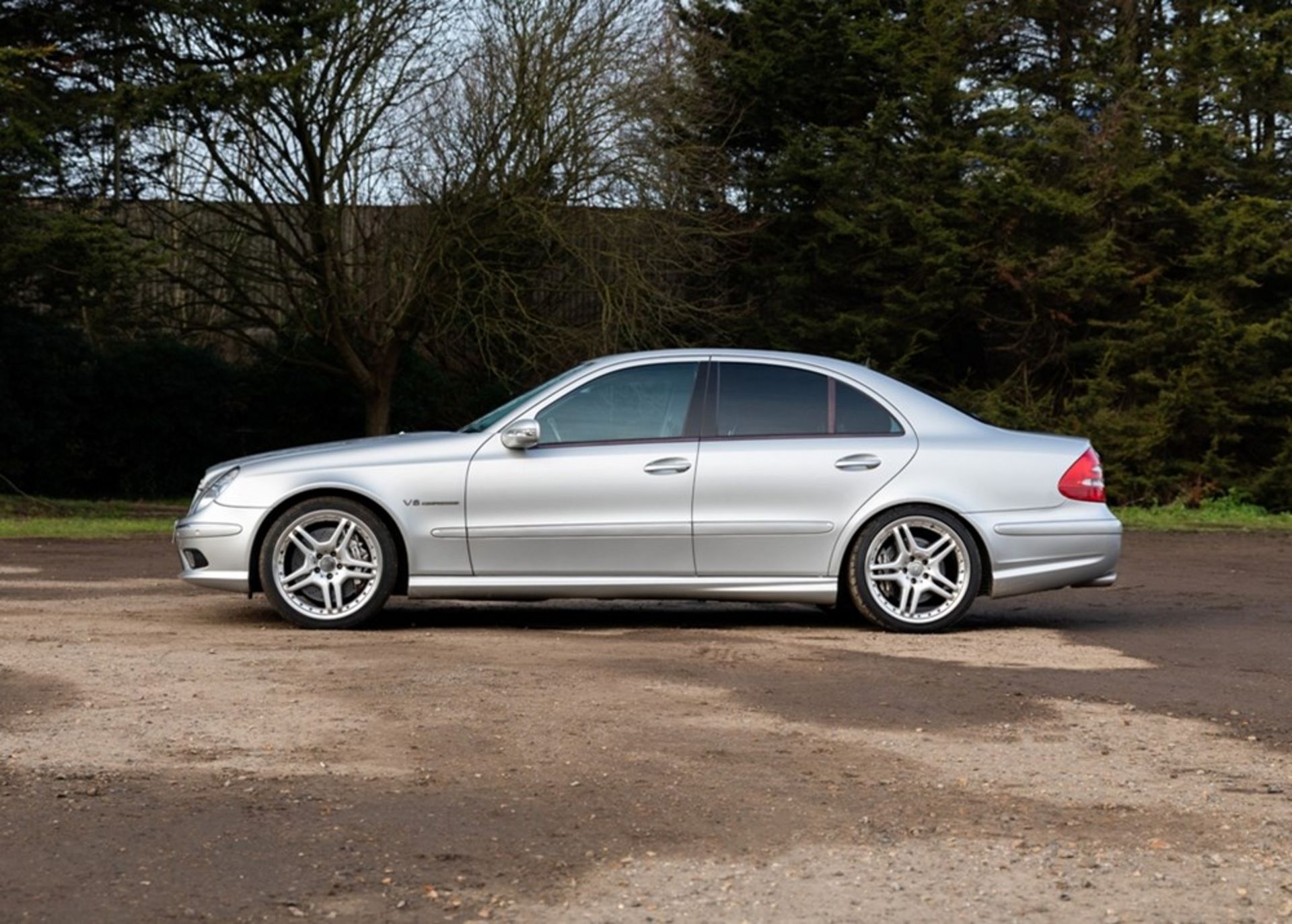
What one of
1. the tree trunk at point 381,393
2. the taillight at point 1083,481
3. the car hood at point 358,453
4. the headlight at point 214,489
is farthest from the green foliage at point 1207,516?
the headlight at point 214,489

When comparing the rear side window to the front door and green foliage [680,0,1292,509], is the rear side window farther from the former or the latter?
green foliage [680,0,1292,509]

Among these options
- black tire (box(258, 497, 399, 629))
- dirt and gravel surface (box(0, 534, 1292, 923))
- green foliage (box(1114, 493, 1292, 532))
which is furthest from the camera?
green foliage (box(1114, 493, 1292, 532))

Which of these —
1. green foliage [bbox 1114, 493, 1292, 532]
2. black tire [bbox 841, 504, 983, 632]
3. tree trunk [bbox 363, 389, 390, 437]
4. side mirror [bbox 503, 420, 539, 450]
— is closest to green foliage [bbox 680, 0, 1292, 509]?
green foliage [bbox 1114, 493, 1292, 532]

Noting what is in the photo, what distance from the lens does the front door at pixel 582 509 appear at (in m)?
10.2

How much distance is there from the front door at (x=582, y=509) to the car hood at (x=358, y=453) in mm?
255

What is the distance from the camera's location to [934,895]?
4.63m

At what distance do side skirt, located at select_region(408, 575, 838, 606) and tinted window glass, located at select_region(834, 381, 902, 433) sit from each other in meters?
0.91

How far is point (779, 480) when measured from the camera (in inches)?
409

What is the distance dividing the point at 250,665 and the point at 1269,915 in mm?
5273

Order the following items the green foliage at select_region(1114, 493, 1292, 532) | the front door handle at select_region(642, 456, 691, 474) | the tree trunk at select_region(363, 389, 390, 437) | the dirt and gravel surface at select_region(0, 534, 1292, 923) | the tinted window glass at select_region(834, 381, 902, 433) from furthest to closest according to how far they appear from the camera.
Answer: the tree trunk at select_region(363, 389, 390, 437) → the green foliage at select_region(1114, 493, 1292, 532) → the tinted window glass at select_region(834, 381, 902, 433) → the front door handle at select_region(642, 456, 691, 474) → the dirt and gravel surface at select_region(0, 534, 1292, 923)

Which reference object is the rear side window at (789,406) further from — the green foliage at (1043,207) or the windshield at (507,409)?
the green foliage at (1043,207)

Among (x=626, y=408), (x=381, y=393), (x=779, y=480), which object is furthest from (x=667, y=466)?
(x=381, y=393)

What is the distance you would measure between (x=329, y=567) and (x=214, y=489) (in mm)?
835

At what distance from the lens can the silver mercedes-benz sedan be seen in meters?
10.3
